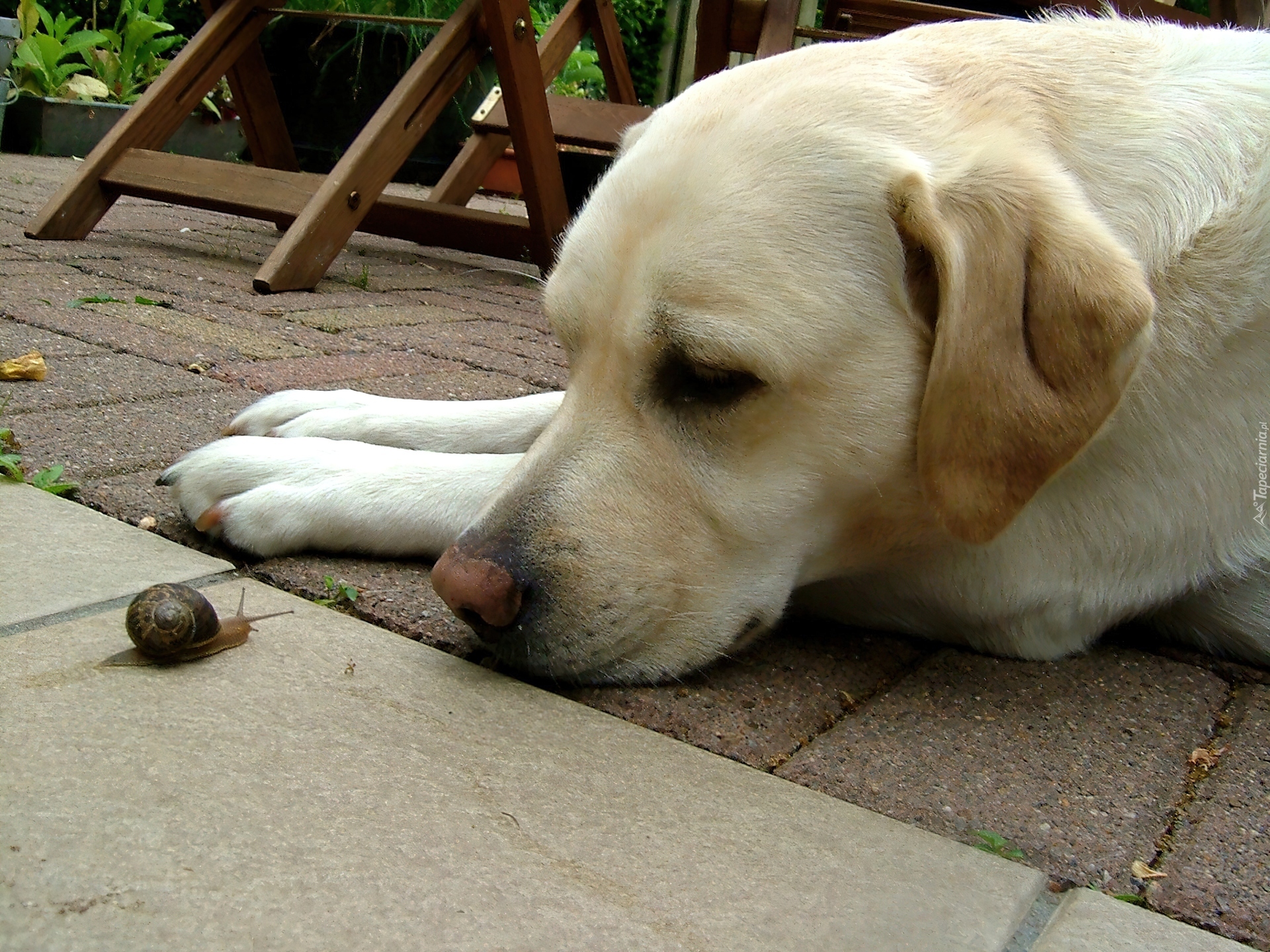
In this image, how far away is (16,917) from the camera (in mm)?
944

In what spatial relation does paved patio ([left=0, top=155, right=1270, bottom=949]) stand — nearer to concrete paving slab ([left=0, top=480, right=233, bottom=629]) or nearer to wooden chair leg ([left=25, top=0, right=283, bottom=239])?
concrete paving slab ([left=0, top=480, right=233, bottom=629])

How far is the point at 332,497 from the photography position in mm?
1891

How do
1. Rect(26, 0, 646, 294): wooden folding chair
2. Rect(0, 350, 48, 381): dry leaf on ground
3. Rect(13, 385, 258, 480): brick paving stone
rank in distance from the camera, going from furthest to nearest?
1. Rect(26, 0, 646, 294): wooden folding chair
2. Rect(0, 350, 48, 381): dry leaf on ground
3. Rect(13, 385, 258, 480): brick paving stone

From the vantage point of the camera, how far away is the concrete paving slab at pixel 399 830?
3.34 ft

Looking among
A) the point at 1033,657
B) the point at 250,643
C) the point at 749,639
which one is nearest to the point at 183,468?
the point at 250,643

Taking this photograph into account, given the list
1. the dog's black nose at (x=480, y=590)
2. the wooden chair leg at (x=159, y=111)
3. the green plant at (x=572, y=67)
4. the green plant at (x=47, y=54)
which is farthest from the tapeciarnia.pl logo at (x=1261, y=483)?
the green plant at (x=47, y=54)

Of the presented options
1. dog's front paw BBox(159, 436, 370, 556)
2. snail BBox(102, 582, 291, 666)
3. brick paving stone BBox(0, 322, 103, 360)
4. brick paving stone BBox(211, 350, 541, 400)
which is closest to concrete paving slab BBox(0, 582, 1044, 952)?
snail BBox(102, 582, 291, 666)

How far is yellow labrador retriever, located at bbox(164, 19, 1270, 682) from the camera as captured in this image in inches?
60.6

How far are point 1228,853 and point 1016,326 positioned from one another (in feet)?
2.27

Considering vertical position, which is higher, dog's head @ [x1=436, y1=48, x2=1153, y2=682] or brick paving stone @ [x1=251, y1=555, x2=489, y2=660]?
dog's head @ [x1=436, y1=48, x2=1153, y2=682]

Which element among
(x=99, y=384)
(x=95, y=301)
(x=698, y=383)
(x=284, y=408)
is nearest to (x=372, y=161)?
(x=95, y=301)

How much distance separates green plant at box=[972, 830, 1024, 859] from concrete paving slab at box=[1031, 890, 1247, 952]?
83 millimetres

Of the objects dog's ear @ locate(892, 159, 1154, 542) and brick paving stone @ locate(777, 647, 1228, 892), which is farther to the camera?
dog's ear @ locate(892, 159, 1154, 542)

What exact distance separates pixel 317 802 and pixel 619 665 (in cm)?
54
